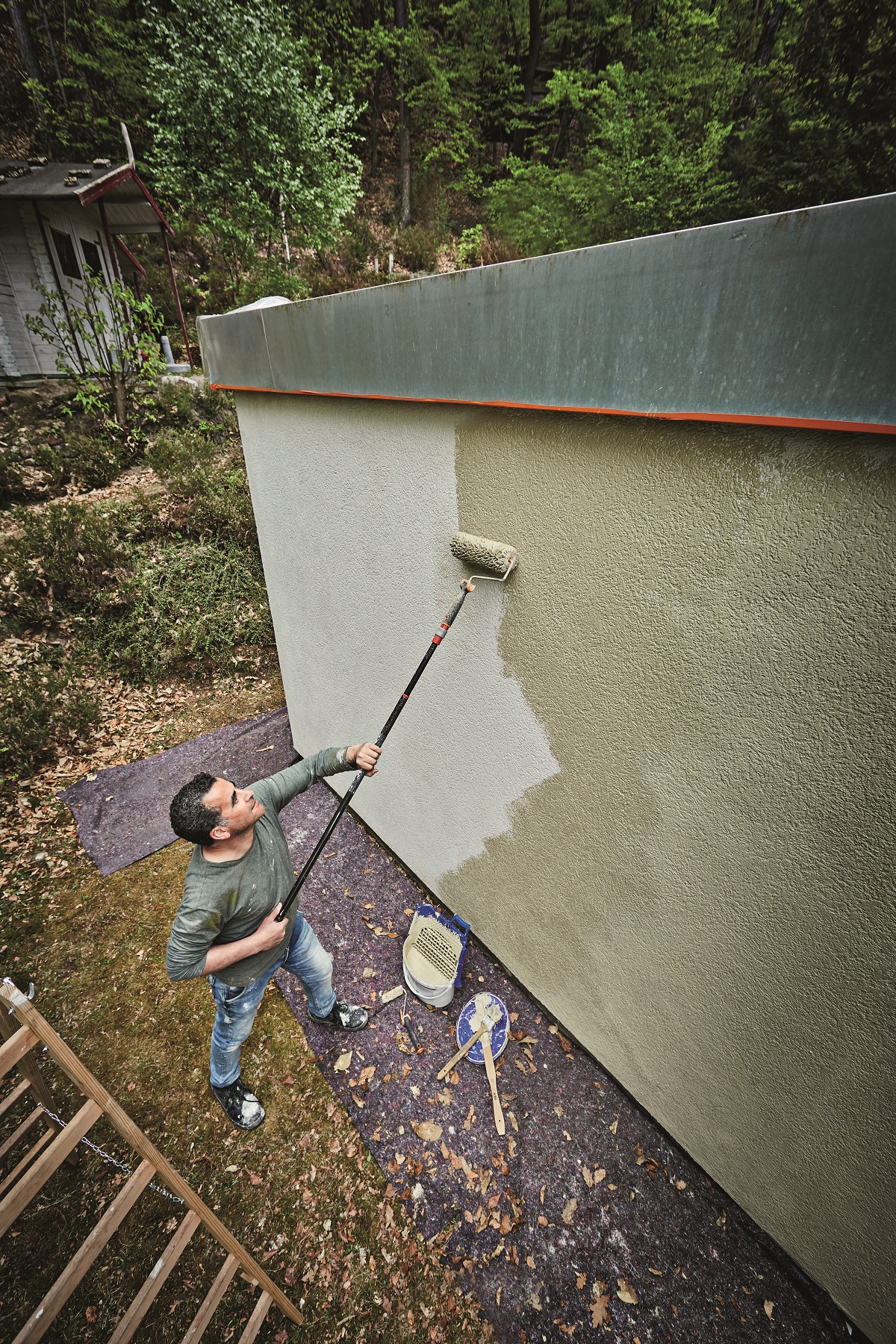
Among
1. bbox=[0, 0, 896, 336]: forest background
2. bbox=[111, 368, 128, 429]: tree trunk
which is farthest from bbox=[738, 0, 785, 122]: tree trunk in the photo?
bbox=[111, 368, 128, 429]: tree trunk

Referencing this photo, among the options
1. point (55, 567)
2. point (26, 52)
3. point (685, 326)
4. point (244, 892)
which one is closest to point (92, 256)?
point (26, 52)

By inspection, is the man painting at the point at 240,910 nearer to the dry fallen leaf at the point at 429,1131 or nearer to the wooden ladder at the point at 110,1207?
the wooden ladder at the point at 110,1207

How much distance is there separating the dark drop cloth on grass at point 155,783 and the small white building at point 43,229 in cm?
1216

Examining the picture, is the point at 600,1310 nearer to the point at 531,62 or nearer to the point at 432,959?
the point at 432,959

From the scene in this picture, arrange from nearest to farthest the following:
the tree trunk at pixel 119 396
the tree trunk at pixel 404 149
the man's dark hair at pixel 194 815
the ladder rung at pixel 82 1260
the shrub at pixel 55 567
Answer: the ladder rung at pixel 82 1260 → the man's dark hair at pixel 194 815 → the shrub at pixel 55 567 → the tree trunk at pixel 119 396 → the tree trunk at pixel 404 149

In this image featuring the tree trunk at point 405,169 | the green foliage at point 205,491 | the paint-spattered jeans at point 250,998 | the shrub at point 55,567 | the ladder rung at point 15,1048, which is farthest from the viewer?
the tree trunk at point 405,169

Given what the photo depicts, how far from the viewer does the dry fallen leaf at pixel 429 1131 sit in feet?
9.31

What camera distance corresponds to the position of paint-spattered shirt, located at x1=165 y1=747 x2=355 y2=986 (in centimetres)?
221

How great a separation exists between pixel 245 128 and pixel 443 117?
403 inches

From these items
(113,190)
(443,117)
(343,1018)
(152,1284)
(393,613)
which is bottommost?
(343,1018)

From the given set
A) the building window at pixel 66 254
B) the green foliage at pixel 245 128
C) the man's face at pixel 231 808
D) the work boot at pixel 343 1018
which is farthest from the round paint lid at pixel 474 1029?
the building window at pixel 66 254

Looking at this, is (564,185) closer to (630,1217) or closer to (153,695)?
(153,695)

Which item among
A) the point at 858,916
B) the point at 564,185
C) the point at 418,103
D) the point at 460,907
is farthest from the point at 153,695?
the point at 418,103

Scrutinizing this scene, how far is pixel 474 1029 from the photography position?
3.18 metres
